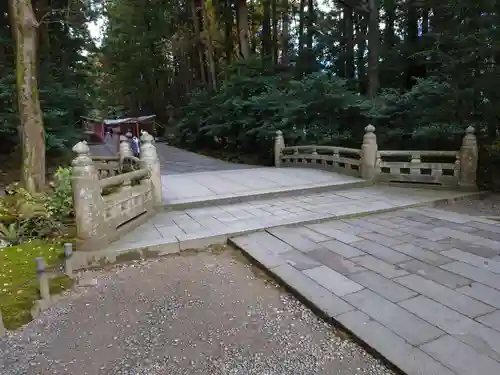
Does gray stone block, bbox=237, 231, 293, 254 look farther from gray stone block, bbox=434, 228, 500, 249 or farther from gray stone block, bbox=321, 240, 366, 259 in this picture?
gray stone block, bbox=434, 228, 500, 249

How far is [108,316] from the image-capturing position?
3.01 metres

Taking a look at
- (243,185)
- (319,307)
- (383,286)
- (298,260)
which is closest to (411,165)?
(243,185)

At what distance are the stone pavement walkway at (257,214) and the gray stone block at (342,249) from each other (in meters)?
0.85

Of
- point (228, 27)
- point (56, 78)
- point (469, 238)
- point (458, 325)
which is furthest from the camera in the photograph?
point (228, 27)

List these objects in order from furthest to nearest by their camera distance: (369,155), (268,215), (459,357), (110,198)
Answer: (369,155)
(268,215)
(110,198)
(459,357)

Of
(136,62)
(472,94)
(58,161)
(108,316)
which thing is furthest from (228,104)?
(136,62)

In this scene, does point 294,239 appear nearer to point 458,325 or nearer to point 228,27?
point 458,325

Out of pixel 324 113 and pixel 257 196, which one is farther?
pixel 324 113

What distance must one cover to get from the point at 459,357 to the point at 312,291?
119cm

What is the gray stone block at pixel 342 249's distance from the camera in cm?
394

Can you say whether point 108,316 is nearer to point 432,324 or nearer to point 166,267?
point 166,267

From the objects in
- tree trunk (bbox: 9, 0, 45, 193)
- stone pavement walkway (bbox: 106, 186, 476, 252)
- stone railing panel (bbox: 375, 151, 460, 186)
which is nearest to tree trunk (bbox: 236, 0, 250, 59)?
tree trunk (bbox: 9, 0, 45, 193)

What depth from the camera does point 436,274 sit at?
11.0 ft

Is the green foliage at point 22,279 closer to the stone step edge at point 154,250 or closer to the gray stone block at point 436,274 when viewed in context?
the stone step edge at point 154,250
